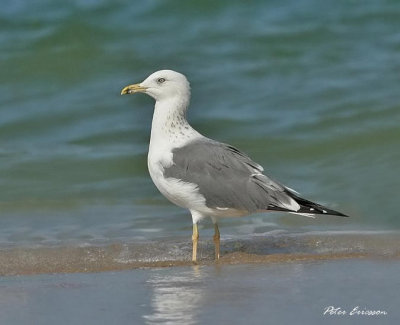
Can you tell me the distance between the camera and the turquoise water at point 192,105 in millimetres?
7750

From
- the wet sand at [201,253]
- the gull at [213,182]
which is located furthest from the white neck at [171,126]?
the wet sand at [201,253]

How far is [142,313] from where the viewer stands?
4777 mm

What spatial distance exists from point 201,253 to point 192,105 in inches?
163

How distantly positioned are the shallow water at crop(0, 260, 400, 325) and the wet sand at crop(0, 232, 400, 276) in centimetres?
24

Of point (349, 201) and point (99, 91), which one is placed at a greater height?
point (99, 91)

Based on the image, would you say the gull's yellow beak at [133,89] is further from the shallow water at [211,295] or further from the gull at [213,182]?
the shallow water at [211,295]

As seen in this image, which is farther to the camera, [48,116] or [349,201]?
[48,116]

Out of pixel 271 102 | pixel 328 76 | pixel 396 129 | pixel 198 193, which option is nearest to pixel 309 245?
pixel 198 193

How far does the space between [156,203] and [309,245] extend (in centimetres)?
165

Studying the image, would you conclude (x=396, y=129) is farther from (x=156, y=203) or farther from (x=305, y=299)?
(x=305, y=299)

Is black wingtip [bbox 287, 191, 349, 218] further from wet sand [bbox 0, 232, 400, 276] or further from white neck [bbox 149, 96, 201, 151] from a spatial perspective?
white neck [bbox 149, 96, 201, 151]

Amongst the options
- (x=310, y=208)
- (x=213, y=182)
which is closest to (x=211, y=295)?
(x=310, y=208)

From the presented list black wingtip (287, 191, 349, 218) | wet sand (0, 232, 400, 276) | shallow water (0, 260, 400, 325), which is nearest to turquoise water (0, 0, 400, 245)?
wet sand (0, 232, 400, 276)

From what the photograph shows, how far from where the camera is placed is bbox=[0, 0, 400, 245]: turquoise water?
7.75m
